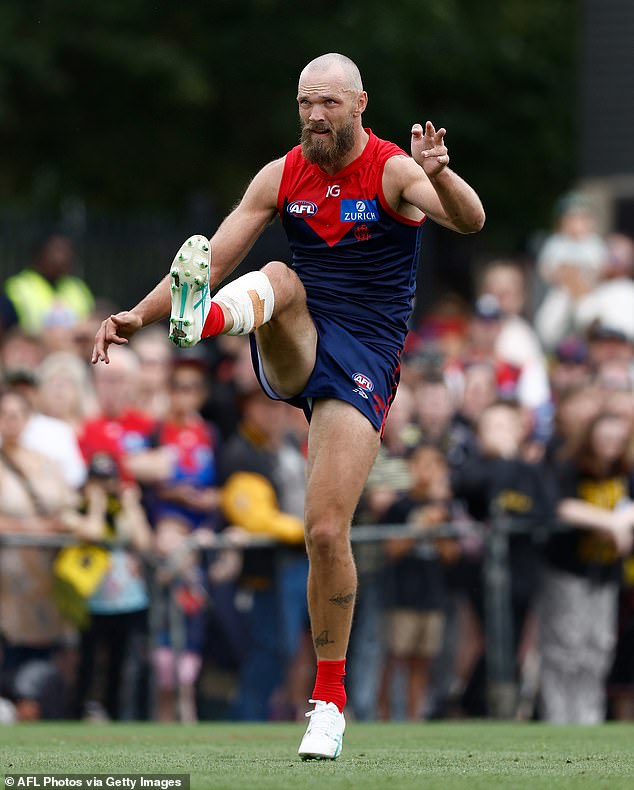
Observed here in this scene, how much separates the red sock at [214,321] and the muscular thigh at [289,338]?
39 centimetres

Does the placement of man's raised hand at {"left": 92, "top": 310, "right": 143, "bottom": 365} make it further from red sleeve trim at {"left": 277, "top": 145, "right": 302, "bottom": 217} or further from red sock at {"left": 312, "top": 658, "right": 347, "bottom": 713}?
red sock at {"left": 312, "top": 658, "right": 347, "bottom": 713}

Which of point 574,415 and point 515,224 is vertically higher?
point 515,224

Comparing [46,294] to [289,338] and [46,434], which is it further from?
[289,338]

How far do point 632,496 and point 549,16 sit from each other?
571 inches

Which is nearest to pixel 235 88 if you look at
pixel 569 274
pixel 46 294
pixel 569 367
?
pixel 569 274

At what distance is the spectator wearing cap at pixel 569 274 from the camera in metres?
16.9

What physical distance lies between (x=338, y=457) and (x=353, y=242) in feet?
2.94

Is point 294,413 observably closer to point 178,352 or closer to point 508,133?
point 178,352

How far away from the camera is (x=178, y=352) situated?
14.3 m

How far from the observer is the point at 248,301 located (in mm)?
7602

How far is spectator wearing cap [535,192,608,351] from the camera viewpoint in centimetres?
1689

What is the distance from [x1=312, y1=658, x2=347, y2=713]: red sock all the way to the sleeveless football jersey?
4.23 feet

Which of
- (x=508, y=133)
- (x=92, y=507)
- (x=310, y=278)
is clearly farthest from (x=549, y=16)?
(x=310, y=278)

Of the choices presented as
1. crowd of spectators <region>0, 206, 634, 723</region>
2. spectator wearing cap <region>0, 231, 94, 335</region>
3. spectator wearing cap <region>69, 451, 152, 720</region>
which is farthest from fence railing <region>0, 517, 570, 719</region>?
spectator wearing cap <region>0, 231, 94, 335</region>
